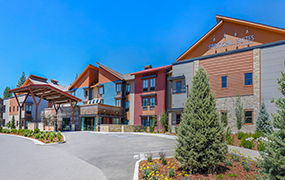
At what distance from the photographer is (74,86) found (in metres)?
43.0

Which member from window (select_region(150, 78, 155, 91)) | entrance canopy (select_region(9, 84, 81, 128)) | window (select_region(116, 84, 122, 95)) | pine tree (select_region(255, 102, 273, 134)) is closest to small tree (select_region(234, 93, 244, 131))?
pine tree (select_region(255, 102, 273, 134))

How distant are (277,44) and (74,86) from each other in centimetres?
3648

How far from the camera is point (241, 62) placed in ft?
69.1

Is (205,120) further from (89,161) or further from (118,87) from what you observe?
(118,87)

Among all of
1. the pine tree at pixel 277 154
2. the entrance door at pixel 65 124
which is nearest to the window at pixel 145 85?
the entrance door at pixel 65 124

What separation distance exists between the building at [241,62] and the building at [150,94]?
5.28 m

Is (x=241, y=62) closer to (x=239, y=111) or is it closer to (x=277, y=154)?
(x=239, y=111)

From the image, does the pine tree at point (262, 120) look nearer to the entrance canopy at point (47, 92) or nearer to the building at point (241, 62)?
the building at point (241, 62)

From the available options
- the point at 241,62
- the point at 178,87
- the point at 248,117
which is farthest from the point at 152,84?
the point at 248,117

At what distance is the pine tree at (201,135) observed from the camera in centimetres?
662

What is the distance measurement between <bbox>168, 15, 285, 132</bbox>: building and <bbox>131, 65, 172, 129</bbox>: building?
5.28 metres

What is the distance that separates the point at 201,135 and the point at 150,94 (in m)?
24.8

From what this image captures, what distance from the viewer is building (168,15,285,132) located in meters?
19.3

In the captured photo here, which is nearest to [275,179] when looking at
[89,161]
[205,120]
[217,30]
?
[205,120]
